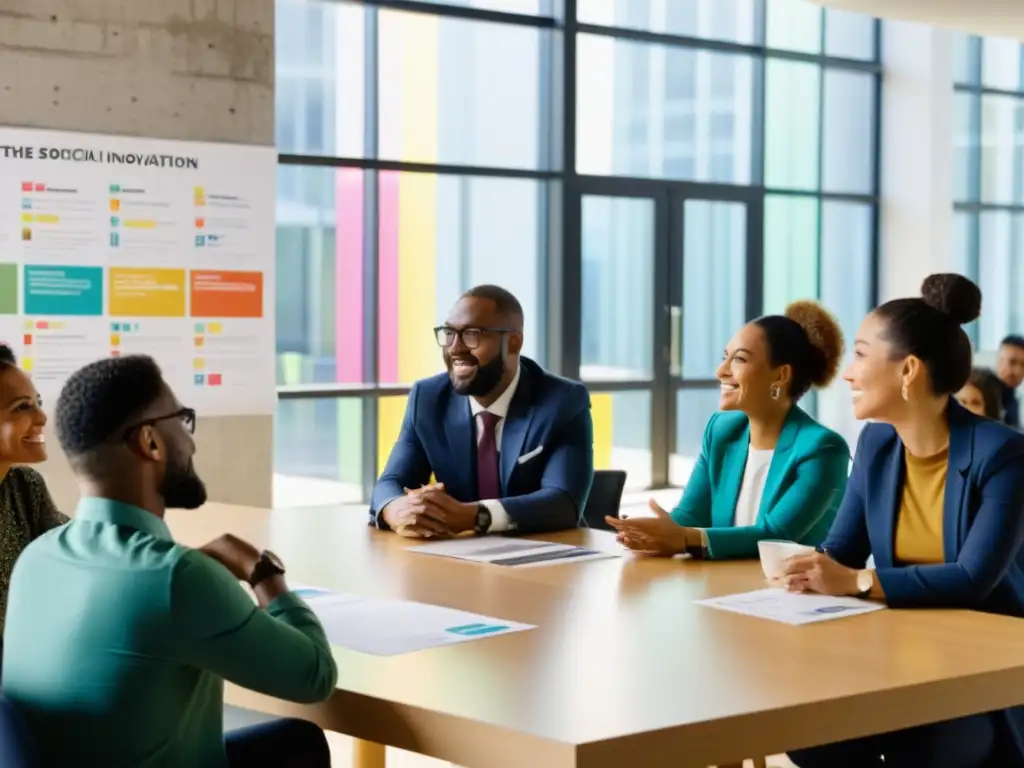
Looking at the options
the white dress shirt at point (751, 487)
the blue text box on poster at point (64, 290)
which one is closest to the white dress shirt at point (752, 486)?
the white dress shirt at point (751, 487)

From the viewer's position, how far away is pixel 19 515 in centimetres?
316

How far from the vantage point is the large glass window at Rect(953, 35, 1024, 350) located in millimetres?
12102

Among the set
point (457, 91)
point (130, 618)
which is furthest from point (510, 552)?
point (457, 91)

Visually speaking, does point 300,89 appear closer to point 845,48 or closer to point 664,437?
point 664,437

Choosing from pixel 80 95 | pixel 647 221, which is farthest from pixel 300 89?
pixel 647 221

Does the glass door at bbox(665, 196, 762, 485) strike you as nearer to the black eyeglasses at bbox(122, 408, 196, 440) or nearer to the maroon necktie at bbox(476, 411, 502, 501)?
the maroon necktie at bbox(476, 411, 502, 501)

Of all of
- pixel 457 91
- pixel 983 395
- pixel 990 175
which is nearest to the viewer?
pixel 983 395

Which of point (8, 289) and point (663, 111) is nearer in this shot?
point (8, 289)

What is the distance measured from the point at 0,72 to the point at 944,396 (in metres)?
4.98

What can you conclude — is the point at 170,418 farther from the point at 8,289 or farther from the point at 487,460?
the point at 8,289

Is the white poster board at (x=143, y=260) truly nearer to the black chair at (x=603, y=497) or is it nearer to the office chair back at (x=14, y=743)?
the black chair at (x=603, y=497)

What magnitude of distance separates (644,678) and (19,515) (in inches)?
61.3

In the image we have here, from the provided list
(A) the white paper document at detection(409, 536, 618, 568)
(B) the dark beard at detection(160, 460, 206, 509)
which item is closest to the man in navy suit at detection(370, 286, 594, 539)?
(A) the white paper document at detection(409, 536, 618, 568)

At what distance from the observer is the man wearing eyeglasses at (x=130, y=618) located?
196 centimetres
